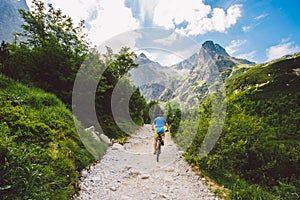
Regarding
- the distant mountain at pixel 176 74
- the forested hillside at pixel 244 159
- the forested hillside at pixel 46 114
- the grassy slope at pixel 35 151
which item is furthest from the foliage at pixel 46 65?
the forested hillside at pixel 244 159

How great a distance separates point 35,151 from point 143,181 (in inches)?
146

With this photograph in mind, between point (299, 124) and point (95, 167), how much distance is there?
28708 millimetres

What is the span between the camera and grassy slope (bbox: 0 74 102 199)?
3576 mm

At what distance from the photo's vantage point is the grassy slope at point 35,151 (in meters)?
3.58

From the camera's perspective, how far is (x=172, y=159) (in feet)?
30.0

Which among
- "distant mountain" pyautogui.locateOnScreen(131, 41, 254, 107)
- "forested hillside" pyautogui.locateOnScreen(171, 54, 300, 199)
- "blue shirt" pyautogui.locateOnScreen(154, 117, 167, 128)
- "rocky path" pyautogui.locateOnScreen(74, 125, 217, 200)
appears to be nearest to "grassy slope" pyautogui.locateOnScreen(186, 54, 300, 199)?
"forested hillside" pyautogui.locateOnScreen(171, 54, 300, 199)

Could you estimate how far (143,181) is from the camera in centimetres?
670

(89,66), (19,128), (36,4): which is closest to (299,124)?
(89,66)

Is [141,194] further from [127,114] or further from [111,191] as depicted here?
[127,114]

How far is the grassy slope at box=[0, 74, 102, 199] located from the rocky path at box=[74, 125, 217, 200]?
0.64 meters

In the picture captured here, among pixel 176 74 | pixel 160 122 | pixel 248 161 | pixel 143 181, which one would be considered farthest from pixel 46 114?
pixel 176 74

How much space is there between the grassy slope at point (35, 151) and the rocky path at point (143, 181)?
0.64 metres

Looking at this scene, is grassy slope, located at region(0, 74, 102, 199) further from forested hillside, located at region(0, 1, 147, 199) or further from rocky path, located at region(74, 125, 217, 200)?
rocky path, located at region(74, 125, 217, 200)

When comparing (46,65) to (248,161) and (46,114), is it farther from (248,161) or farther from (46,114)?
(248,161)
